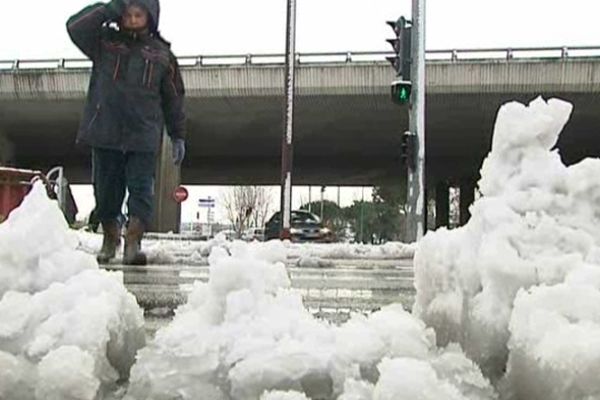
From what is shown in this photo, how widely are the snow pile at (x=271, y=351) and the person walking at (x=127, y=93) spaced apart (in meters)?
3.67

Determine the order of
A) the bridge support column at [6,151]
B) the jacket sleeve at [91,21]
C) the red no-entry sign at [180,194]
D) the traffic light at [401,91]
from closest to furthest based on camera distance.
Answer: the jacket sleeve at [91,21] < the traffic light at [401,91] < the red no-entry sign at [180,194] < the bridge support column at [6,151]

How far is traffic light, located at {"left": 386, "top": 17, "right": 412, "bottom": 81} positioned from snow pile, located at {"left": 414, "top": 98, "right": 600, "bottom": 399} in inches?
480

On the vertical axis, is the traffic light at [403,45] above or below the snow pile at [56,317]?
above

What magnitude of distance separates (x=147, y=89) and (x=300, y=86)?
2289 centimetres

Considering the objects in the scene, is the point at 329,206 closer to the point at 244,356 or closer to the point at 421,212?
the point at 421,212

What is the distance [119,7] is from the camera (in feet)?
18.5

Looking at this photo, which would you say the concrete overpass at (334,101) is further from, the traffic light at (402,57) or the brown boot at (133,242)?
the brown boot at (133,242)

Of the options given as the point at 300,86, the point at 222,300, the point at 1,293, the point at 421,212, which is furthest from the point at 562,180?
the point at 300,86

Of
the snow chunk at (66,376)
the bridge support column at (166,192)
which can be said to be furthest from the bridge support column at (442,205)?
the snow chunk at (66,376)

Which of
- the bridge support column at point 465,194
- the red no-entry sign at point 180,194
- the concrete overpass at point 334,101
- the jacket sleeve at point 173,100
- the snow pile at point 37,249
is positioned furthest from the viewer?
the bridge support column at point 465,194

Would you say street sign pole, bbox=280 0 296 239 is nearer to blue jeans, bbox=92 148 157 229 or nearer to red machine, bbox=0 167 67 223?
red machine, bbox=0 167 67 223

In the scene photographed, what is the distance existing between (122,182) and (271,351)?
436 cm

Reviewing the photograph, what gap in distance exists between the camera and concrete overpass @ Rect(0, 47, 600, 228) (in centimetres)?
2727

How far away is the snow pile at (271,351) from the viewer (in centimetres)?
182
